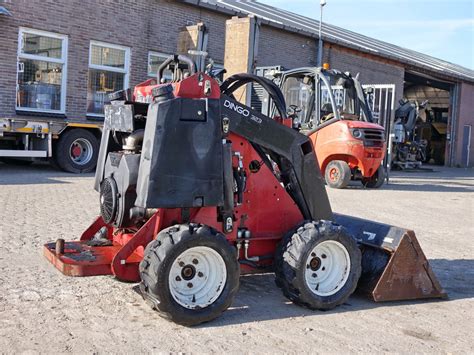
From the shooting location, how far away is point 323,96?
1413cm

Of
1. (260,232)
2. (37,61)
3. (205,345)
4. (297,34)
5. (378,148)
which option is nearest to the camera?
(205,345)

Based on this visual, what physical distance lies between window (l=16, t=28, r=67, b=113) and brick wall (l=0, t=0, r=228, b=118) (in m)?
0.18

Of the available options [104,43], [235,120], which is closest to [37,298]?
[235,120]

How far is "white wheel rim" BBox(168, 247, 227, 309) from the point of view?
4.55m

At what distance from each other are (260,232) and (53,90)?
41.7 feet

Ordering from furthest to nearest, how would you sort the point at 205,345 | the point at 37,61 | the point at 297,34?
the point at 297,34 < the point at 37,61 < the point at 205,345

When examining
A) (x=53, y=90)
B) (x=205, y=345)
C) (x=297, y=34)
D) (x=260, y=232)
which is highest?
(x=297, y=34)

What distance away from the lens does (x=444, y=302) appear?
5625 millimetres

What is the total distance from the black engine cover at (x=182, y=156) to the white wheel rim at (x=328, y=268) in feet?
3.40

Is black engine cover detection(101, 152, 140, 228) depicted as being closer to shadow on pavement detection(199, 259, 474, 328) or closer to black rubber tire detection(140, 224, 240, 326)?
black rubber tire detection(140, 224, 240, 326)

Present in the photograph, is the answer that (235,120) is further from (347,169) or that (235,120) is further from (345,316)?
(347,169)

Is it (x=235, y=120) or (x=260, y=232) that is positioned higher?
(x=235, y=120)

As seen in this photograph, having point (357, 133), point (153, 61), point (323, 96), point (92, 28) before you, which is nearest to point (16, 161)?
point (92, 28)

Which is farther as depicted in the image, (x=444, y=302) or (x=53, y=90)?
(x=53, y=90)
